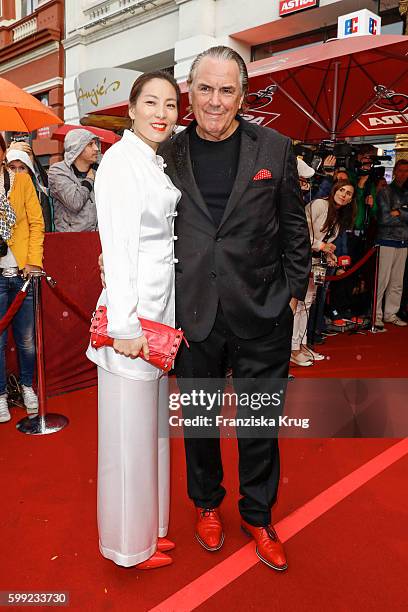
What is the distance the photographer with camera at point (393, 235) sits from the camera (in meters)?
7.09

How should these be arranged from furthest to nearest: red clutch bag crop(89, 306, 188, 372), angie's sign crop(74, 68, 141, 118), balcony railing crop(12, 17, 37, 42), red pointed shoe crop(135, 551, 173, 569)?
balcony railing crop(12, 17, 37, 42)
angie's sign crop(74, 68, 141, 118)
red pointed shoe crop(135, 551, 173, 569)
red clutch bag crop(89, 306, 188, 372)

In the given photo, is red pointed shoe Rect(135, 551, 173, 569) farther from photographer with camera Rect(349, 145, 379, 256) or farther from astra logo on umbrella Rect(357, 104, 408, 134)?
astra logo on umbrella Rect(357, 104, 408, 134)

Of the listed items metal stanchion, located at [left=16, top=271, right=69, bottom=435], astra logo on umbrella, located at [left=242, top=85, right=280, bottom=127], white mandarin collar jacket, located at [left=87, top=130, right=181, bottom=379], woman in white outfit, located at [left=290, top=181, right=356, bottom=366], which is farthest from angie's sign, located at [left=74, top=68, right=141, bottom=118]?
white mandarin collar jacket, located at [left=87, top=130, right=181, bottom=379]

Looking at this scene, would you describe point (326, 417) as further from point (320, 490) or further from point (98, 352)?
point (98, 352)

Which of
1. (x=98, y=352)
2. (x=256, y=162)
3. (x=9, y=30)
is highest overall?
(x=9, y=30)

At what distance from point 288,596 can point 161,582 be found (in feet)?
1.71

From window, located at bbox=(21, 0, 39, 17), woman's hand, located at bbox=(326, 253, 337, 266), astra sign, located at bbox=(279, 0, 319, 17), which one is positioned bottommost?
woman's hand, located at bbox=(326, 253, 337, 266)

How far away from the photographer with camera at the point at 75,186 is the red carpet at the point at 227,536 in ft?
6.03

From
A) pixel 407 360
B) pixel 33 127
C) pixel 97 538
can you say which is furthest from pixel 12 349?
pixel 407 360

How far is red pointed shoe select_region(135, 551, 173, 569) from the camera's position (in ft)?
7.43

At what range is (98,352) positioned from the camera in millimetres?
2070

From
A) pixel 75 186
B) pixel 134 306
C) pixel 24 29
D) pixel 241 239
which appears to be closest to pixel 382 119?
pixel 75 186

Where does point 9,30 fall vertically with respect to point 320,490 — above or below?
above

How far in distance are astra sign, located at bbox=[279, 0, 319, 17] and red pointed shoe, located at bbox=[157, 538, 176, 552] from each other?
880cm
